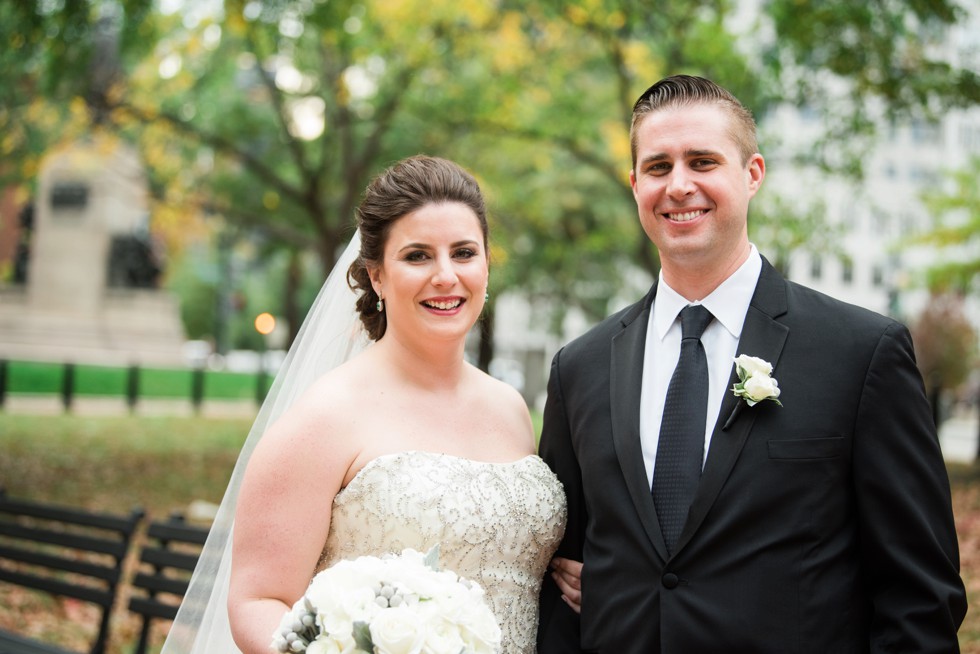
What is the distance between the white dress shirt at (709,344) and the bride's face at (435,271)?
72cm

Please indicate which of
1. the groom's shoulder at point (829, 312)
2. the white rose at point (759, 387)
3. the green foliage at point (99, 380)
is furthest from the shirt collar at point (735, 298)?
the green foliage at point (99, 380)

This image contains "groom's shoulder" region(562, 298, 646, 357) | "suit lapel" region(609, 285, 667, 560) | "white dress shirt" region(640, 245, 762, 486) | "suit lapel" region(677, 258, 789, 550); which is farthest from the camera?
"groom's shoulder" region(562, 298, 646, 357)

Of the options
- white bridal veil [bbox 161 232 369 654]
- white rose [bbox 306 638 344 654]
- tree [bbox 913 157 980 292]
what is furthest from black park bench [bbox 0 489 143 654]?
tree [bbox 913 157 980 292]

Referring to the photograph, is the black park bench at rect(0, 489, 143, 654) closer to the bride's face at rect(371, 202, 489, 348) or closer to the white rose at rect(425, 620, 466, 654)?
the bride's face at rect(371, 202, 489, 348)

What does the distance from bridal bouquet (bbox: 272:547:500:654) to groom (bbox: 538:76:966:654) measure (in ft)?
2.18

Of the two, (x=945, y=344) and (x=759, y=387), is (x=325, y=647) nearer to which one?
(x=759, y=387)

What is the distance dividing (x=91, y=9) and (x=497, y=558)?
9.85m

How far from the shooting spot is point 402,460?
3309 mm

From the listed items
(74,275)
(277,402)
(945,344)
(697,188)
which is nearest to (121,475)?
(277,402)

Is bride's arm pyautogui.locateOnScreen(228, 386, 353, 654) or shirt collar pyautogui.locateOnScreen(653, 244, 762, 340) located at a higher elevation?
shirt collar pyautogui.locateOnScreen(653, 244, 762, 340)

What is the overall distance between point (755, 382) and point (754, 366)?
73 millimetres

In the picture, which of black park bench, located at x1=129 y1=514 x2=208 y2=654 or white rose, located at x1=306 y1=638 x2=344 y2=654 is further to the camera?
black park bench, located at x1=129 y1=514 x2=208 y2=654

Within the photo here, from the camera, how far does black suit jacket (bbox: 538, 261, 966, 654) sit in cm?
264

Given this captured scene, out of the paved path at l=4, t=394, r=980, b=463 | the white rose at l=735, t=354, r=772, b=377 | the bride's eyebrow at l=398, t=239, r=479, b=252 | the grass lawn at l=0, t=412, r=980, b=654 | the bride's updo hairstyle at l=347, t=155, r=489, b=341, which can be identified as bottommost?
the paved path at l=4, t=394, r=980, b=463
